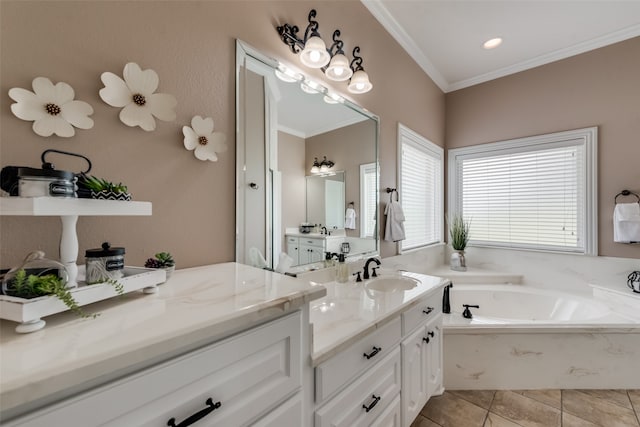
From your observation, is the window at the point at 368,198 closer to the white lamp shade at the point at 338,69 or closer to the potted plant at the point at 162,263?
the white lamp shade at the point at 338,69

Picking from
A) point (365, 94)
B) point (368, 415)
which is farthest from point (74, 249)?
point (365, 94)

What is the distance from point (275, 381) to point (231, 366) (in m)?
0.15

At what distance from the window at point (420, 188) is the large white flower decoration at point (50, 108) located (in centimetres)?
217

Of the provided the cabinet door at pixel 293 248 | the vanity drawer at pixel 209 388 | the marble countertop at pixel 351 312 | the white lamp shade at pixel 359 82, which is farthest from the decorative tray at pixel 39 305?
the white lamp shade at pixel 359 82

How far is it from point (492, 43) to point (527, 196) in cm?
155

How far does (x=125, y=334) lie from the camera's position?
49 cm

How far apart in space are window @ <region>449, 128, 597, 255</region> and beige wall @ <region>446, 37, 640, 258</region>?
0.27ft

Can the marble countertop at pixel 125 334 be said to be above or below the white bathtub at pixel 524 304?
above

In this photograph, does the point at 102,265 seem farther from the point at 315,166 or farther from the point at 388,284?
the point at 388,284

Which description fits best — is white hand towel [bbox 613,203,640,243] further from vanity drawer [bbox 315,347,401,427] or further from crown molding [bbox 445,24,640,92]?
vanity drawer [bbox 315,347,401,427]

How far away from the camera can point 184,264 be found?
1066mm

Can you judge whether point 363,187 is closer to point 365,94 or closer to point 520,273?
point 365,94

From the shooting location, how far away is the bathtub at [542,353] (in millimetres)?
1848

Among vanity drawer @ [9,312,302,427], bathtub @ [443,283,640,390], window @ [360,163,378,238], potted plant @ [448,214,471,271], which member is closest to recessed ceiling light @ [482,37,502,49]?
window @ [360,163,378,238]
